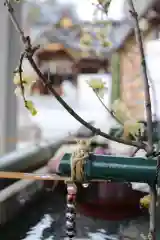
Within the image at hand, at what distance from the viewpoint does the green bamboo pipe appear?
22.8 inches

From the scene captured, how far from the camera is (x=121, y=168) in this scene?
58cm

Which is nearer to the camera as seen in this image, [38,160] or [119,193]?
[119,193]

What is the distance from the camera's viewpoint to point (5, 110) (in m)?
2.28

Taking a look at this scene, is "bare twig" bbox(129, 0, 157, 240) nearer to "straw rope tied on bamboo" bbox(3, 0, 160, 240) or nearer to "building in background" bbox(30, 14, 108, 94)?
"straw rope tied on bamboo" bbox(3, 0, 160, 240)

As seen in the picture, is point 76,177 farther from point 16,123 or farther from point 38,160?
point 16,123

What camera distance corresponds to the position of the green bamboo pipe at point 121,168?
0.58 metres

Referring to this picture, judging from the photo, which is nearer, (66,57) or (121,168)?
(121,168)

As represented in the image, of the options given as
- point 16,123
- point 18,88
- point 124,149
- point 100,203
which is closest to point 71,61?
point 16,123

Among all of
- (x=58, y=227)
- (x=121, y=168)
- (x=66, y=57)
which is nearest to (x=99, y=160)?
(x=121, y=168)

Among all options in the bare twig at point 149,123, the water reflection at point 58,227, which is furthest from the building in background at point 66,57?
the bare twig at point 149,123

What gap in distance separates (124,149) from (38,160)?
9.6 inches

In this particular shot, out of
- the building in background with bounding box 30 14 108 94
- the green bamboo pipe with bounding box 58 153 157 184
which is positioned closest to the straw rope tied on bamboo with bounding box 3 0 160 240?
the green bamboo pipe with bounding box 58 153 157 184

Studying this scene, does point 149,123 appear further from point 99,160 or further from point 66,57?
point 66,57

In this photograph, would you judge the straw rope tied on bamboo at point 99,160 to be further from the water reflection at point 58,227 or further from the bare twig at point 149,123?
the water reflection at point 58,227
